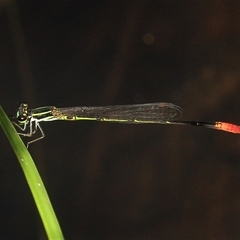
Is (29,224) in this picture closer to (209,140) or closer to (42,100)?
(42,100)

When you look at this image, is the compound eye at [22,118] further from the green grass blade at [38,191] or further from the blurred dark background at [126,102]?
the blurred dark background at [126,102]

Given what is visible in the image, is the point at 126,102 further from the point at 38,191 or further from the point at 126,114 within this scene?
the point at 38,191

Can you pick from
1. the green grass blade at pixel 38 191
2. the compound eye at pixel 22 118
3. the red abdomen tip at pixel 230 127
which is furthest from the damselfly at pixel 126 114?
the green grass blade at pixel 38 191

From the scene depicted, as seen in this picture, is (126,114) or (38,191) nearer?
(38,191)

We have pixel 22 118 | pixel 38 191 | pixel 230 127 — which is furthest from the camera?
pixel 230 127

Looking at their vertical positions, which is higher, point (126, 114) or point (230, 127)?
point (126, 114)

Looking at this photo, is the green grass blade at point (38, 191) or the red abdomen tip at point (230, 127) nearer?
the green grass blade at point (38, 191)

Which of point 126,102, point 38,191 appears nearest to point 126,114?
point 126,102

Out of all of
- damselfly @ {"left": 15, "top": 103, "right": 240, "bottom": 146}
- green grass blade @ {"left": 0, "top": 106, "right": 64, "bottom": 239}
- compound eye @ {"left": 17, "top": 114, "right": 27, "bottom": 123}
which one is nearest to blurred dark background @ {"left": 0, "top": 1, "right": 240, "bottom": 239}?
damselfly @ {"left": 15, "top": 103, "right": 240, "bottom": 146}

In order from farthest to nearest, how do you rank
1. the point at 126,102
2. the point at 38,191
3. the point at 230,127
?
the point at 126,102 → the point at 230,127 → the point at 38,191
